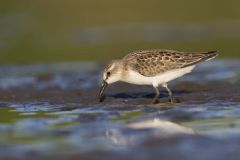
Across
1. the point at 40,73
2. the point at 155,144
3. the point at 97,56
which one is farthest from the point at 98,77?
the point at 155,144

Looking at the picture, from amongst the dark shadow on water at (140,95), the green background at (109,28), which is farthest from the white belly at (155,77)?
the green background at (109,28)

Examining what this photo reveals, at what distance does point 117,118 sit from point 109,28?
1724 centimetres

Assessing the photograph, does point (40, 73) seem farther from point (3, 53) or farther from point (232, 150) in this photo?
point (232, 150)

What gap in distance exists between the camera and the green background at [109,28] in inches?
978

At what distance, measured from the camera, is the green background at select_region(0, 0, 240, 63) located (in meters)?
24.8

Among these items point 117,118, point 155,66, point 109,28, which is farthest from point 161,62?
point 109,28

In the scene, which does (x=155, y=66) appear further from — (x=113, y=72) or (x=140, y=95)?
(x=140, y=95)

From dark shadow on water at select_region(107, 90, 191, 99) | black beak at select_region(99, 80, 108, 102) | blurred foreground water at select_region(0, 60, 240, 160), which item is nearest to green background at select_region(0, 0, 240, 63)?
blurred foreground water at select_region(0, 60, 240, 160)

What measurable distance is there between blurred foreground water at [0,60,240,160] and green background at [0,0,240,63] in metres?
4.69

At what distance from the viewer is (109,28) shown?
2986 centimetres

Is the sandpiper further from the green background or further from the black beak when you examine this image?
the green background

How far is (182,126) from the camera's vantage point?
1166 centimetres

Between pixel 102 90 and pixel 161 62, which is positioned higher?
pixel 161 62

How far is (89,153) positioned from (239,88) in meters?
7.10
